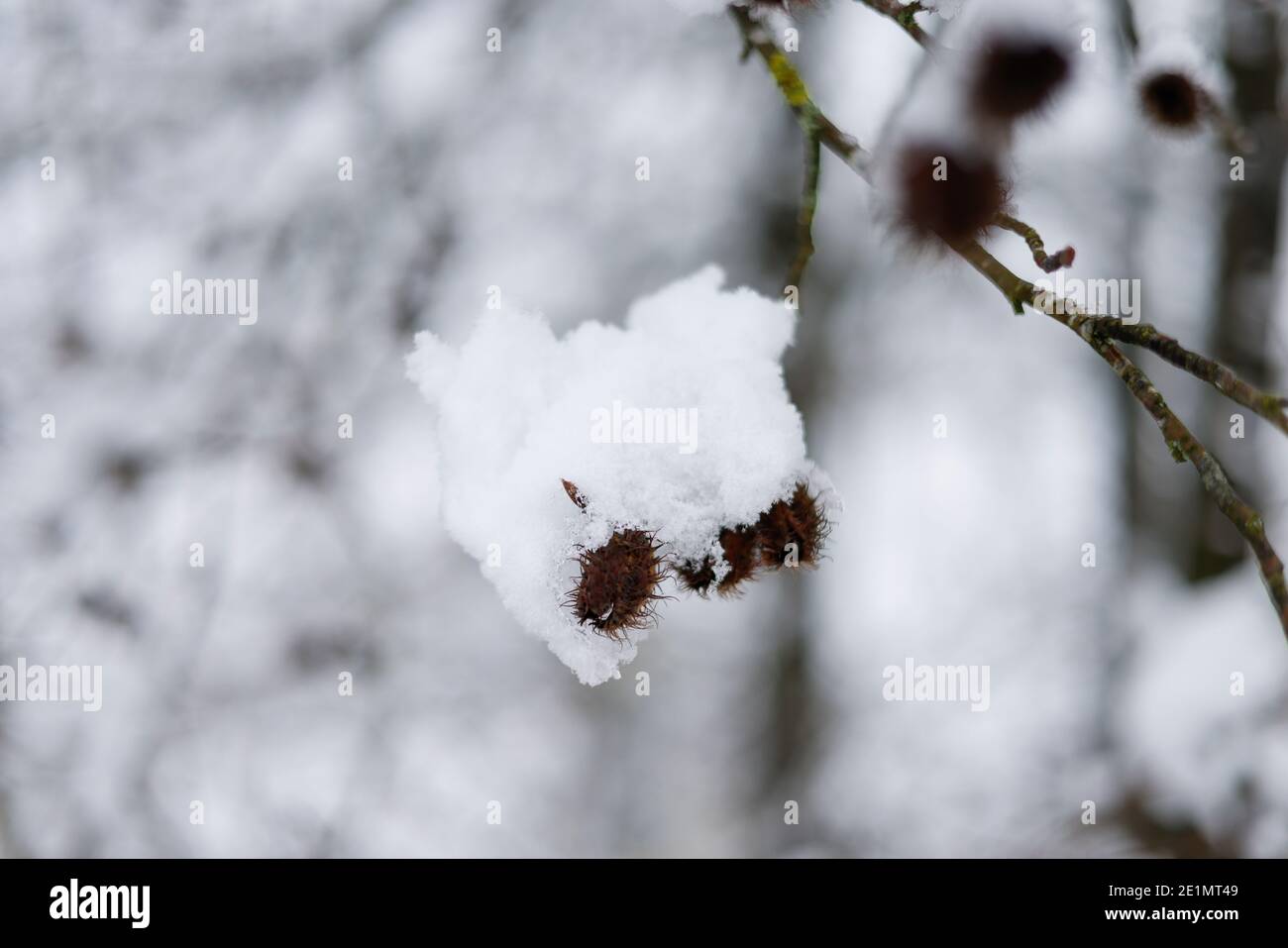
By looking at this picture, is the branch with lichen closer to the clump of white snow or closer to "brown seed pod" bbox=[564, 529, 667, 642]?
the clump of white snow

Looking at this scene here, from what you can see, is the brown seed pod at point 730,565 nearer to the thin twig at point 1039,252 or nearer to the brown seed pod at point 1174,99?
the thin twig at point 1039,252

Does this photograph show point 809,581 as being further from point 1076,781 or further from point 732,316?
point 732,316

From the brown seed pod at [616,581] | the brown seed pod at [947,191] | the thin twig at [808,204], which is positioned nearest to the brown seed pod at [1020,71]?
the brown seed pod at [947,191]

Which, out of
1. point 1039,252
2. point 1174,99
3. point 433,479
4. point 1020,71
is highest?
point 1174,99

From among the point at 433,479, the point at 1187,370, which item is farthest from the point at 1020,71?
the point at 433,479

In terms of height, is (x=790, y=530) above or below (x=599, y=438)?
below

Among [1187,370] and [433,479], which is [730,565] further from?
[433,479]
